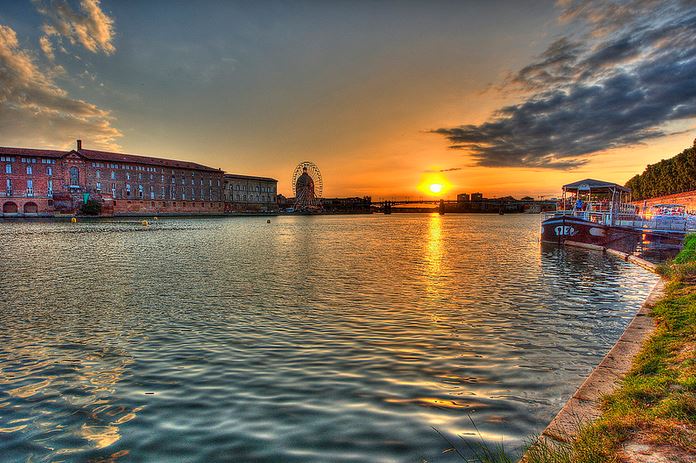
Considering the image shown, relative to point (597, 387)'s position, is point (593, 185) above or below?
above

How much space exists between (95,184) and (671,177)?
161 m

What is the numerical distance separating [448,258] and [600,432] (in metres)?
23.2

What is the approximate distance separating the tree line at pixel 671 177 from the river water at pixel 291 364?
339 feet

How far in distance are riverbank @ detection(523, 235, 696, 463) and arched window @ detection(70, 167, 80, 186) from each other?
13008cm

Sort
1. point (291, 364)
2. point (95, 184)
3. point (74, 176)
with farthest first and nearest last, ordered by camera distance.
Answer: point (95, 184) < point (74, 176) < point (291, 364)

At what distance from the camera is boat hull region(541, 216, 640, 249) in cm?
3130

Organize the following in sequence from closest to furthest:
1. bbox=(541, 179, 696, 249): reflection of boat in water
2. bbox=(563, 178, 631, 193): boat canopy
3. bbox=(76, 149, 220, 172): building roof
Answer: bbox=(541, 179, 696, 249): reflection of boat in water < bbox=(563, 178, 631, 193): boat canopy < bbox=(76, 149, 220, 172): building roof

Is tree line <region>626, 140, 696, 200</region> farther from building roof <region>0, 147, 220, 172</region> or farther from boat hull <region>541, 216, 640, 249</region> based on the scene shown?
building roof <region>0, 147, 220, 172</region>

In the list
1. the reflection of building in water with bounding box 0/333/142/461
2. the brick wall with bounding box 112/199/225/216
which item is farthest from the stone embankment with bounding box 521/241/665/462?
the brick wall with bounding box 112/199/225/216

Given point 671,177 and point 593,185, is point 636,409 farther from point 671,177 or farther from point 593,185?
point 671,177

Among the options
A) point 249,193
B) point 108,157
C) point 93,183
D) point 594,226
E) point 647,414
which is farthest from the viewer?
point 249,193

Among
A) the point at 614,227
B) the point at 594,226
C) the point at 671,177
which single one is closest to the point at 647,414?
the point at 614,227

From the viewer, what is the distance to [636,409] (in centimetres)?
457

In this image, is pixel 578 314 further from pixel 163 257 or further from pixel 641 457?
pixel 163 257
